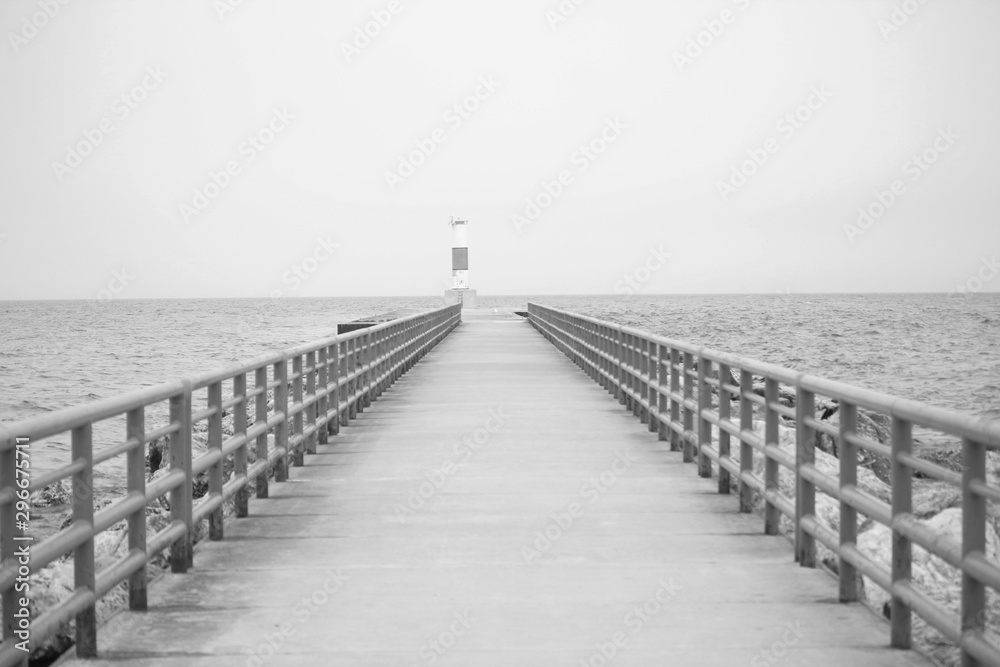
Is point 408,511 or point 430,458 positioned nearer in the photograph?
point 408,511

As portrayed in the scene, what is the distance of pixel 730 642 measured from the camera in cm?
542

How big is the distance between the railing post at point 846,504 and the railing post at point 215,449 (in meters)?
3.84

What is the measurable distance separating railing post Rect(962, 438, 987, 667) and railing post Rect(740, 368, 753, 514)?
3543mm

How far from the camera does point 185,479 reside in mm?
6645

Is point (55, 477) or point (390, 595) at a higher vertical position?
point (55, 477)

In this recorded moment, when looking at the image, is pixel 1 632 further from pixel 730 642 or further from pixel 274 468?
pixel 274 468

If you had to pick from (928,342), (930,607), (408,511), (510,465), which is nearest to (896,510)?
(930,607)

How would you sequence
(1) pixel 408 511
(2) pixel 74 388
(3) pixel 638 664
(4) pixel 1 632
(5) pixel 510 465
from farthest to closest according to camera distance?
(2) pixel 74 388
(5) pixel 510 465
(1) pixel 408 511
(3) pixel 638 664
(4) pixel 1 632

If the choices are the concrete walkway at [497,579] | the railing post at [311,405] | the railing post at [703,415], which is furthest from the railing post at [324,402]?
the railing post at [703,415]

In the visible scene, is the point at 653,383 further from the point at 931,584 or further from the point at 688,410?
the point at 931,584

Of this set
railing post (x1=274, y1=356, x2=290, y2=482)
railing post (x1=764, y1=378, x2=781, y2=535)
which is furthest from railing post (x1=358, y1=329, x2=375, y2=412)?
railing post (x1=764, y1=378, x2=781, y2=535)

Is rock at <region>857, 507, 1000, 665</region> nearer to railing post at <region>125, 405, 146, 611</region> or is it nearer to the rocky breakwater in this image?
railing post at <region>125, 405, 146, 611</region>

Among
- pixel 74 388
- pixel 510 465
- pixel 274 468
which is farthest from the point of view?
pixel 74 388

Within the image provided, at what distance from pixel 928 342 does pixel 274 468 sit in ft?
224
